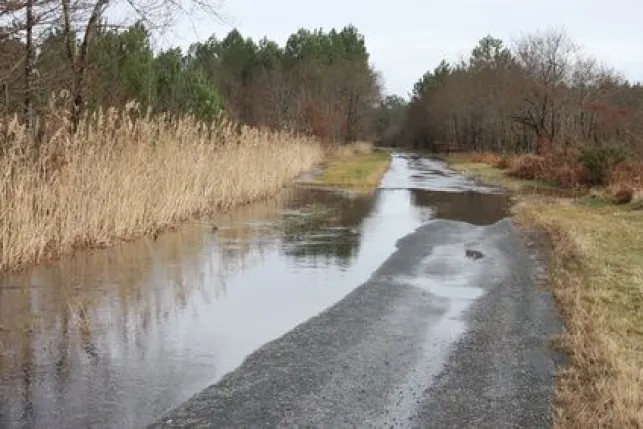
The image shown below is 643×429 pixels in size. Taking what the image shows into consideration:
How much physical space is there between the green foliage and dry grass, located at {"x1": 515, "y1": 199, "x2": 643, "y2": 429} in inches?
409

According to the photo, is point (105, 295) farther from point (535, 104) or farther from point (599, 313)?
point (535, 104)

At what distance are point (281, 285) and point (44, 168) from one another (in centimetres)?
397

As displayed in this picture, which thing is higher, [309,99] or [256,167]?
[309,99]

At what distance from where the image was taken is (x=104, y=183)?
11.4 meters

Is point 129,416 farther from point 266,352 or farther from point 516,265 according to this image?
point 516,265

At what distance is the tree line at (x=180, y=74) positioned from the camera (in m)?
11.2

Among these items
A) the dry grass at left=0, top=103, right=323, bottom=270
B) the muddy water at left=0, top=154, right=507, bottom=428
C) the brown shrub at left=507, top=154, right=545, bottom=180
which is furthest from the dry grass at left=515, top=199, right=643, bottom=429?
the brown shrub at left=507, top=154, right=545, bottom=180

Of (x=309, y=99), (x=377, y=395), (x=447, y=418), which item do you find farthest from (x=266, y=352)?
(x=309, y=99)

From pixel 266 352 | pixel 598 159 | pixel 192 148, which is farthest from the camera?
pixel 598 159

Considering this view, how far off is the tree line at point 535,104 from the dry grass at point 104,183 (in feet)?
65.3

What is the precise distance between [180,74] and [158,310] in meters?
27.9

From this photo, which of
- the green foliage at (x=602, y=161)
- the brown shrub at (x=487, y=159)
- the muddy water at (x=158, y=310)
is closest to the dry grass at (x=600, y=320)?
the muddy water at (x=158, y=310)

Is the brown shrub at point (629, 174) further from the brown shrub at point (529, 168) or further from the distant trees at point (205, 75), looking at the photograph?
the distant trees at point (205, 75)

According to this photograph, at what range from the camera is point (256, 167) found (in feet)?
67.8
